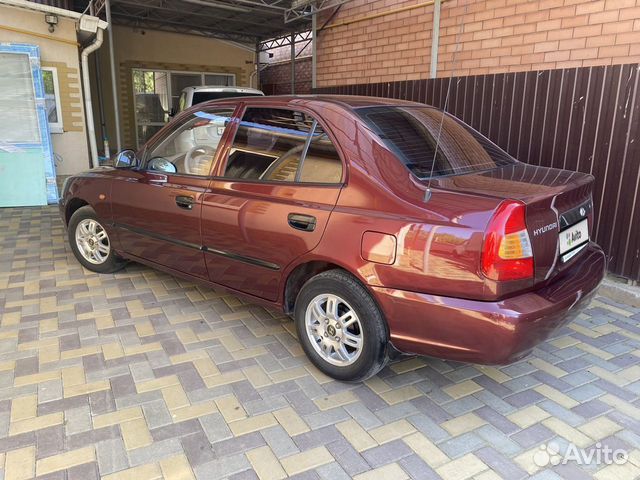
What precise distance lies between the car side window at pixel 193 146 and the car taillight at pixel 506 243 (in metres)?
2.10

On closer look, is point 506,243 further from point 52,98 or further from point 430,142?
point 52,98

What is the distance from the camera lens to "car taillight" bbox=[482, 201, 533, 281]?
217cm

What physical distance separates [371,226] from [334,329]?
69 cm

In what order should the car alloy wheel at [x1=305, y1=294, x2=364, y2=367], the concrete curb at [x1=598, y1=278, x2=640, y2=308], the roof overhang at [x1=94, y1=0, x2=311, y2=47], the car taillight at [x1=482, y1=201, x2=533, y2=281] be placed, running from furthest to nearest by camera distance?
1. the roof overhang at [x1=94, y1=0, x2=311, y2=47]
2. the concrete curb at [x1=598, y1=278, x2=640, y2=308]
3. the car alloy wheel at [x1=305, y1=294, x2=364, y2=367]
4. the car taillight at [x1=482, y1=201, x2=533, y2=281]

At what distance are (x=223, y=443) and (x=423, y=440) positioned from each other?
986 mm

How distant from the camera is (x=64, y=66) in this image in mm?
7812

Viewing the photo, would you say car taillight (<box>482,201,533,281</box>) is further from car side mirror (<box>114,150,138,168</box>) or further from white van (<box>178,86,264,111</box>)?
white van (<box>178,86,264,111</box>)

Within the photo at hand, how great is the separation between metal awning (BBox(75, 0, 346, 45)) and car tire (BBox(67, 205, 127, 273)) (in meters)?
5.44

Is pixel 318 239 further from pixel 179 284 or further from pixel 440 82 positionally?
pixel 440 82

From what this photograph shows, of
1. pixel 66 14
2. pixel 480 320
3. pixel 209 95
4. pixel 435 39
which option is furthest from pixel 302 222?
pixel 209 95

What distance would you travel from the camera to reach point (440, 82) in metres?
5.83

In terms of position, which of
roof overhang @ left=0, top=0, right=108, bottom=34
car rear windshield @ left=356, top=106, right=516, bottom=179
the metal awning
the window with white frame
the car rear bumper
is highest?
the metal awning

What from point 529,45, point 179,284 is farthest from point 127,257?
point 529,45

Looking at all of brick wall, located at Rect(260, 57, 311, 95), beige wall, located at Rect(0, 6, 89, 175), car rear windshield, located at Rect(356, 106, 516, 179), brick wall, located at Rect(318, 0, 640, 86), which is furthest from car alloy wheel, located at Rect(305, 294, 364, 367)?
brick wall, located at Rect(260, 57, 311, 95)
